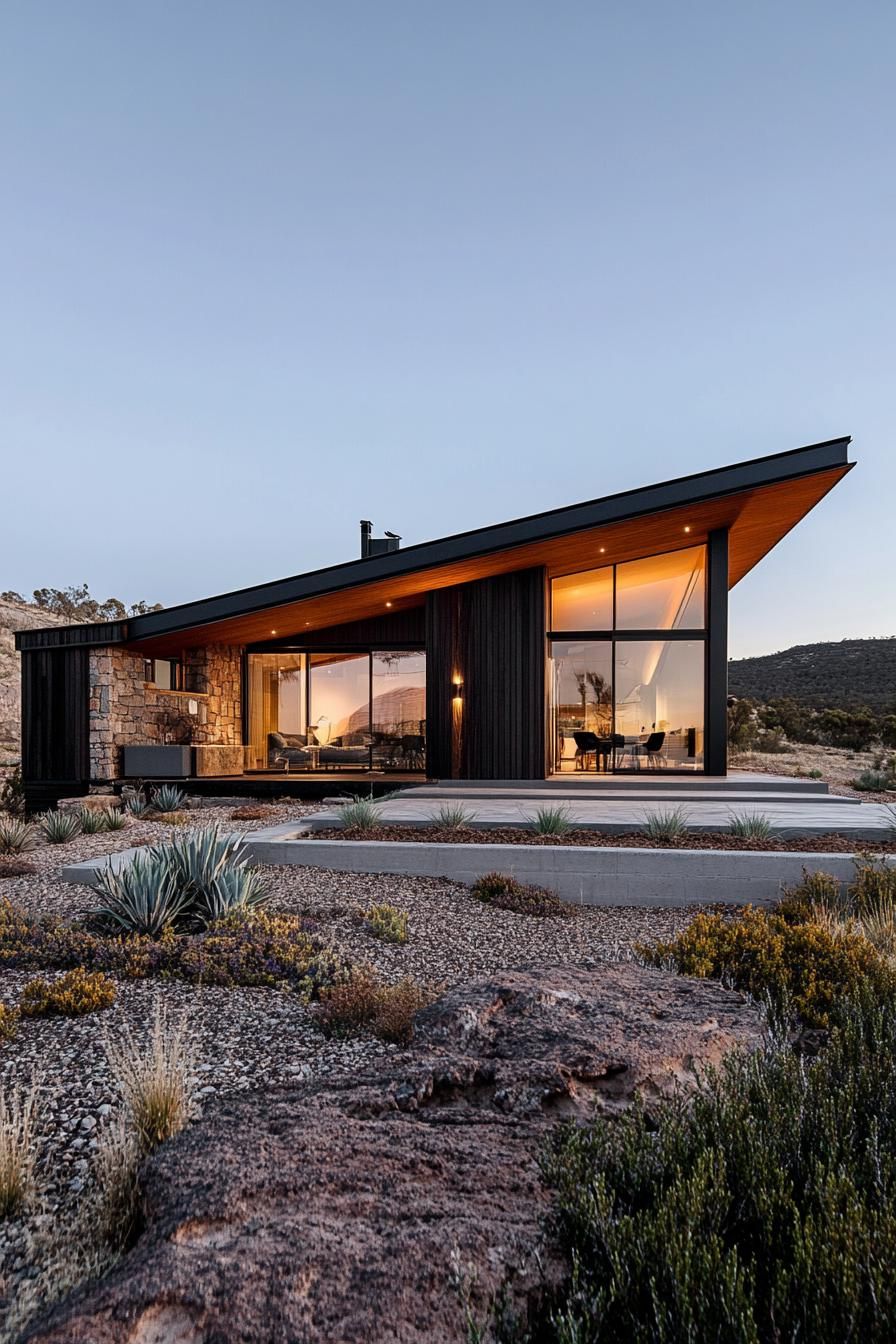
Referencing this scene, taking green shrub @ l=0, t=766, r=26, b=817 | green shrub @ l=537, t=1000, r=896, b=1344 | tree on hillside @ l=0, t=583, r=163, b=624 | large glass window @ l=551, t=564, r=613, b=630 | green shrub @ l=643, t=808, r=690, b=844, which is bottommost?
green shrub @ l=0, t=766, r=26, b=817

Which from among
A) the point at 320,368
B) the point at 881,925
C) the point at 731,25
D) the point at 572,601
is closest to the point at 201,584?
the point at 320,368

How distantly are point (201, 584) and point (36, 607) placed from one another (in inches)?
725

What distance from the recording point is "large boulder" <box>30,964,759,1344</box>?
1.20 meters

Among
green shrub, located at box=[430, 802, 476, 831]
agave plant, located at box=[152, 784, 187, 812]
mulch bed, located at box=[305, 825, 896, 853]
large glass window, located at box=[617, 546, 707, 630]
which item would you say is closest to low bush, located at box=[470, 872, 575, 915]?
mulch bed, located at box=[305, 825, 896, 853]

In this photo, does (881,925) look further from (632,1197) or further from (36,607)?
(36,607)

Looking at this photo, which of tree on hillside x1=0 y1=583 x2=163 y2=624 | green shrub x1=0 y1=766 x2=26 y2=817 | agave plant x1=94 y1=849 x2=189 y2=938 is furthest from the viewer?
tree on hillside x1=0 y1=583 x2=163 y2=624

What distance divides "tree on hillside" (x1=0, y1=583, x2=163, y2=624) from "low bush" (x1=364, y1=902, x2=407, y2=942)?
37338mm

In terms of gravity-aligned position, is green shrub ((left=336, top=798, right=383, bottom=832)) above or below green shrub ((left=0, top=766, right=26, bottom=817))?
above

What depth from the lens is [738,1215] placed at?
4.56ft

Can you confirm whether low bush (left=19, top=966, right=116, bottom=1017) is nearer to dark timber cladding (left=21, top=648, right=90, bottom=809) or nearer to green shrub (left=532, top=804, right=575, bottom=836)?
green shrub (left=532, top=804, right=575, bottom=836)

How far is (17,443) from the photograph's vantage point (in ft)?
79.2

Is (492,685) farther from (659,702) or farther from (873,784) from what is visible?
(873,784)

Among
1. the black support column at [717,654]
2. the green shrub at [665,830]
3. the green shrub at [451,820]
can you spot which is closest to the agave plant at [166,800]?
the green shrub at [451,820]

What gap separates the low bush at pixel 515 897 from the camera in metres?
4.94
